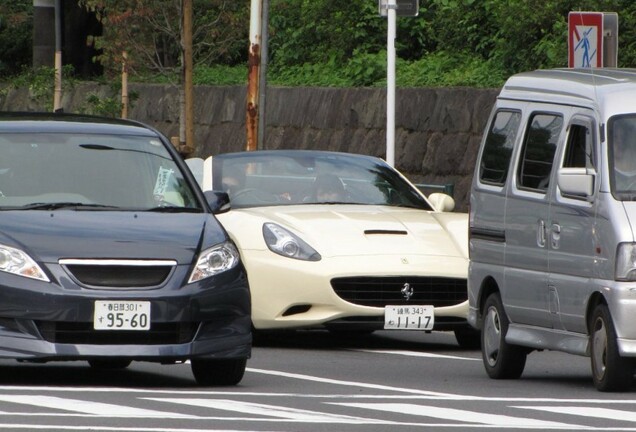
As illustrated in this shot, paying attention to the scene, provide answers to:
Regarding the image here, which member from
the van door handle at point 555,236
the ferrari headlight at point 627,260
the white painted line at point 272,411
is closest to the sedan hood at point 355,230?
the van door handle at point 555,236

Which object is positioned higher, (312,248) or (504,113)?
(504,113)

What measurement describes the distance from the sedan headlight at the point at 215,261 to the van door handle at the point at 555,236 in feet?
6.32

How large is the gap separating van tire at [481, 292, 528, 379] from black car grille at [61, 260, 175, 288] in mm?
2629

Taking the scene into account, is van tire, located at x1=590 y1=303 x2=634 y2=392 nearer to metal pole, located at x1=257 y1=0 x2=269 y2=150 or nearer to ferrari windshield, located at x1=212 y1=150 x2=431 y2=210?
ferrari windshield, located at x1=212 y1=150 x2=431 y2=210

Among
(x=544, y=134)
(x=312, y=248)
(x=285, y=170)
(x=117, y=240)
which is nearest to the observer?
(x=117, y=240)

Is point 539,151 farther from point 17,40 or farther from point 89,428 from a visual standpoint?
point 17,40

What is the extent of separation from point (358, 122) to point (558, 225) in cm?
2059

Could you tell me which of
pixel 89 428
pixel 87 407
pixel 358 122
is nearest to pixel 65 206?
pixel 87 407

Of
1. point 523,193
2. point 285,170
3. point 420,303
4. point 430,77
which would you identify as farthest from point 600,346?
point 430,77

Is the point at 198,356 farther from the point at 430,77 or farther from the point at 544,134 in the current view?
the point at 430,77

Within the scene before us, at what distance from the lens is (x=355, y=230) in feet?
49.3

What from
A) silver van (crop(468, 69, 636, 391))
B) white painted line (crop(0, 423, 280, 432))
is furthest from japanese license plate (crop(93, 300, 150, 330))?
silver van (crop(468, 69, 636, 391))

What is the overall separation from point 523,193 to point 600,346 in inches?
57.9

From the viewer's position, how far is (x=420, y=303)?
48.5ft
